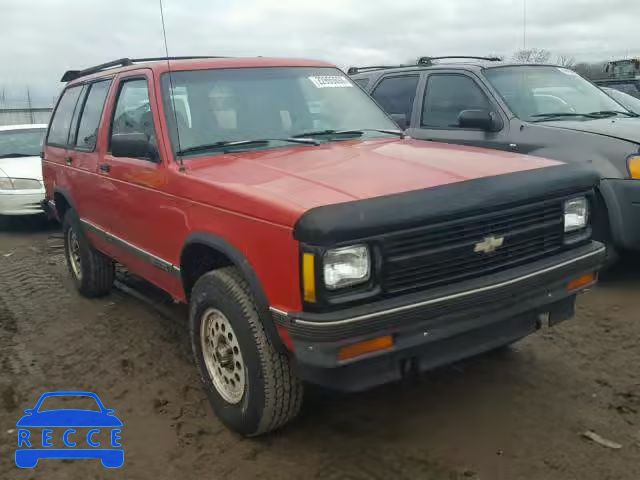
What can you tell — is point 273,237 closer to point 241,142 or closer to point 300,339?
point 300,339

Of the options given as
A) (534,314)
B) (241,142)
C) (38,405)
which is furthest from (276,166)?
(38,405)

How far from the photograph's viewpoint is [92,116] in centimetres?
509

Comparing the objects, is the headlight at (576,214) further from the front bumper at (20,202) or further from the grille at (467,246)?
the front bumper at (20,202)

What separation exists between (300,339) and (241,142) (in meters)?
1.54

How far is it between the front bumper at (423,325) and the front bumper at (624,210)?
217 centimetres

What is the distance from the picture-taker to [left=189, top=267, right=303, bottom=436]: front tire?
2928mm

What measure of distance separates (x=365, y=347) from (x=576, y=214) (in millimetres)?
1463

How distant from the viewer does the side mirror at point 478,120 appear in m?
5.65

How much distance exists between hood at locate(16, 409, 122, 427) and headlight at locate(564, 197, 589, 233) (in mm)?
2583

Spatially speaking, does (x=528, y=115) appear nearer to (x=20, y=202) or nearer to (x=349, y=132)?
(x=349, y=132)

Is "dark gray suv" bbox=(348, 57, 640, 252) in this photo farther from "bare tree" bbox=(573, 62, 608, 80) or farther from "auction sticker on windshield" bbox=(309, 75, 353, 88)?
"bare tree" bbox=(573, 62, 608, 80)

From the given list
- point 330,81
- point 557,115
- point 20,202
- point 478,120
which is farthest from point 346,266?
point 20,202

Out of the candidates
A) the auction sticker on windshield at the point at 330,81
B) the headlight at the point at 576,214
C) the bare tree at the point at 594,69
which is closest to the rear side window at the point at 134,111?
the auction sticker on windshield at the point at 330,81

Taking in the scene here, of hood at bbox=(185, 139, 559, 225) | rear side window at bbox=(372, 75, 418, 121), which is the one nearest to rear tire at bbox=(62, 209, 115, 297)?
hood at bbox=(185, 139, 559, 225)
